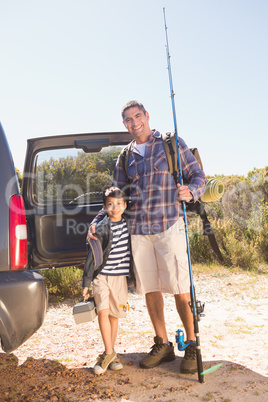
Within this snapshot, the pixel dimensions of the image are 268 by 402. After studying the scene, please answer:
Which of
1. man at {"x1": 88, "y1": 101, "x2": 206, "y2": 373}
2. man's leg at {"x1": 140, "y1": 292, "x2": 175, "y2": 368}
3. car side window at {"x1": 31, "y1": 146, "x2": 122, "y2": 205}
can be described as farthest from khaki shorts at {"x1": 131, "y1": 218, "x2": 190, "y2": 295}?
car side window at {"x1": 31, "y1": 146, "x2": 122, "y2": 205}

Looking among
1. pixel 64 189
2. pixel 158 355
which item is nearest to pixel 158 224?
pixel 158 355

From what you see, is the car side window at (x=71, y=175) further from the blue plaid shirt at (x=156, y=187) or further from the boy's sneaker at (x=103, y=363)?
the boy's sneaker at (x=103, y=363)

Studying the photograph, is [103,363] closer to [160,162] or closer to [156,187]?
[156,187]

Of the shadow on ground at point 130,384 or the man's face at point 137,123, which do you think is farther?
the man's face at point 137,123

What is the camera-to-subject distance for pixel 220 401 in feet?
8.66

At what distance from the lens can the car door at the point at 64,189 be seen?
3.95 metres

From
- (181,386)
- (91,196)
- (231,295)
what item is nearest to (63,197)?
(91,196)

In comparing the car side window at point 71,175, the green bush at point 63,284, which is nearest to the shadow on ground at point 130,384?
the car side window at point 71,175

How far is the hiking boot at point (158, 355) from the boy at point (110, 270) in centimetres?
23

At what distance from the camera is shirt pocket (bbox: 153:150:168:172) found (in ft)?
10.6

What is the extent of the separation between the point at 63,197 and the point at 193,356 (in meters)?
2.02

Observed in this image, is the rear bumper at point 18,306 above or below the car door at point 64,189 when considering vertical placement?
below

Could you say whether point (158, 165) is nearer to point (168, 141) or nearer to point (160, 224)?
point (168, 141)

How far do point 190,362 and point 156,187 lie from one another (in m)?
1.35
